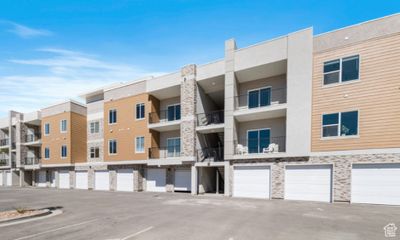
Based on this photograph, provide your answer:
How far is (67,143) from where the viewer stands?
3159 centimetres

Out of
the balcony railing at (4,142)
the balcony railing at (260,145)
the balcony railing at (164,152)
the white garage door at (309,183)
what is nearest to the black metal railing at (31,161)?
the balcony railing at (4,142)

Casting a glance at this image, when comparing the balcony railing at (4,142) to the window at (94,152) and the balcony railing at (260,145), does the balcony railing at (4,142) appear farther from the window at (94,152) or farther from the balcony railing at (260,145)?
the balcony railing at (260,145)

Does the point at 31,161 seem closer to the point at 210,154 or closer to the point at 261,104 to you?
the point at 210,154

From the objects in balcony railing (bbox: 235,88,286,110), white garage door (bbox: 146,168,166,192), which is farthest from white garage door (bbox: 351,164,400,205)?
white garage door (bbox: 146,168,166,192)

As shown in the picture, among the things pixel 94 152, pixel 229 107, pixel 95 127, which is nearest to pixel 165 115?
pixel 229 107

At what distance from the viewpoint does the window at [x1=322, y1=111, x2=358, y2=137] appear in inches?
594

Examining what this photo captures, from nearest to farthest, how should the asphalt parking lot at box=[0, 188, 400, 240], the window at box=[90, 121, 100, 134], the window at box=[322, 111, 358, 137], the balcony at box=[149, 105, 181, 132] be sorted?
1. the asphalt parking lot at box=[0, 188, 400, 240]
2. the window at box=[322, 111, 358, 137]
3. the balcony at box=[149, 105, 181, 132]
4. the window at box=[90, 121, 100, 134]

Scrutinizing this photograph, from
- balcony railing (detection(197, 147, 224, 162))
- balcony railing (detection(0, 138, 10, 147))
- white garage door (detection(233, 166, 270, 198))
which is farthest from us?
balcony railing (detection(0, 138, 10, 147))

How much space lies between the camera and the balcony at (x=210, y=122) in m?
20.9

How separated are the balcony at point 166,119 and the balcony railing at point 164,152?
2.07 m

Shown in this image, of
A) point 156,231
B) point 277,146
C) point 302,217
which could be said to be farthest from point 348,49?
point 156,231

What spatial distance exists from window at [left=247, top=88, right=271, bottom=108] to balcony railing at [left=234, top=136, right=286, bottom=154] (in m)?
3.00

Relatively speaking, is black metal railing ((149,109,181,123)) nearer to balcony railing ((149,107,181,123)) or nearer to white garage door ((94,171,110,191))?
balcony railing ((149,107,181,123))

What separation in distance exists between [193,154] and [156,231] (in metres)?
12.6
